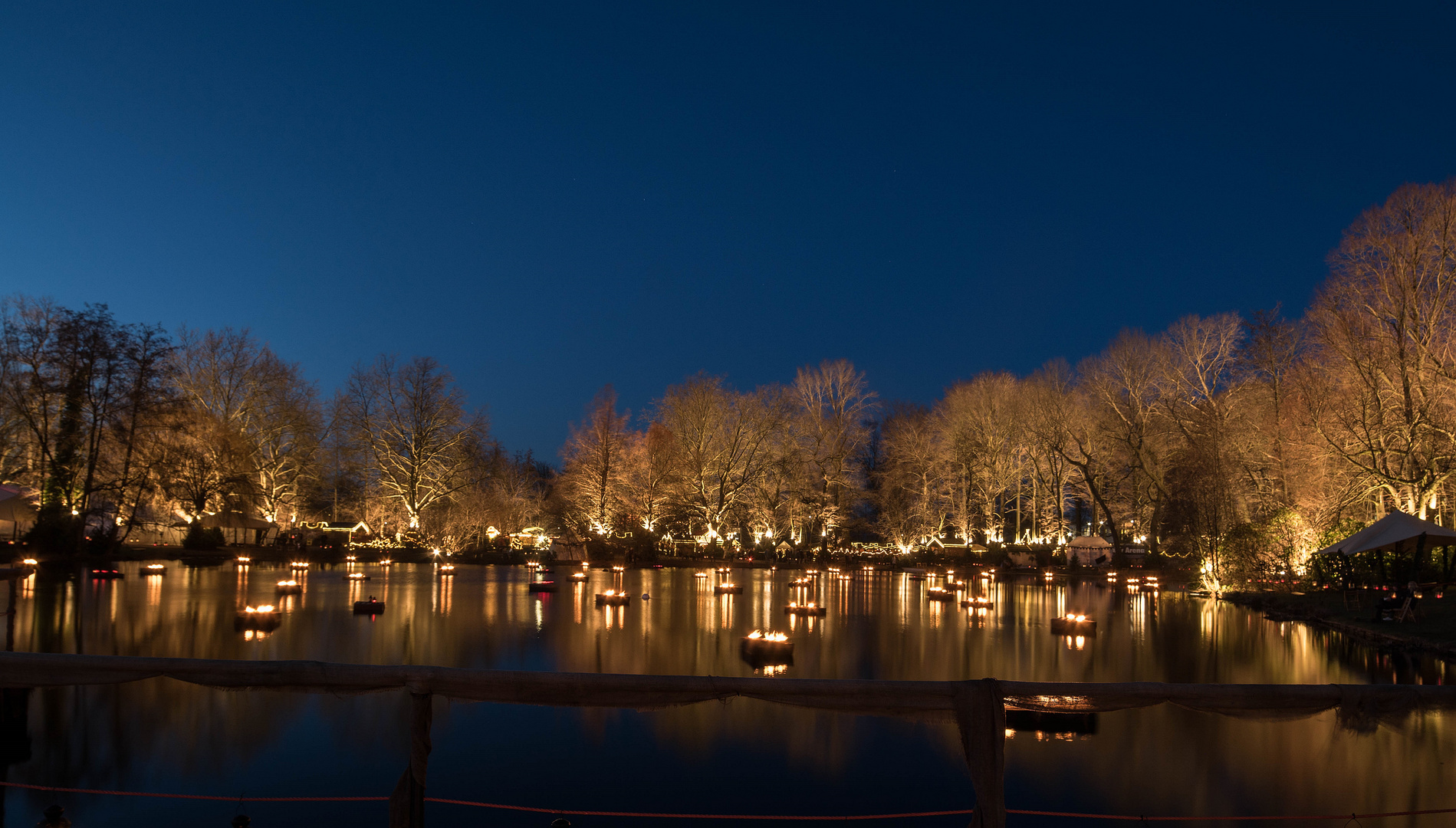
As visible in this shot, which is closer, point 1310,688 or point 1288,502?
point 1310,688

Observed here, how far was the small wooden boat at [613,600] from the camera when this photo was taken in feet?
79.2

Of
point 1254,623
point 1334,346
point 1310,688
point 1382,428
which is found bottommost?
point 1254,623

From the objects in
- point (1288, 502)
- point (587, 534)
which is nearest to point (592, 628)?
point (1288, 502)

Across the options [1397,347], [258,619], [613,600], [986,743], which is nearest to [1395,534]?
[1397,347]

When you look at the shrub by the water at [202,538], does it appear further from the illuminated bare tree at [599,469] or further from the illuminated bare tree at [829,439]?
the illuminated bare tree at [829,439]

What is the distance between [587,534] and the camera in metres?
54.2

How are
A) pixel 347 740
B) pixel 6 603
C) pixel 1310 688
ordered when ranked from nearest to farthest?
1. pixel 1310 688
2. pixel 347 740
3. pixel 6 603

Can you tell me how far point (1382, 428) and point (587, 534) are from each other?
40.5m

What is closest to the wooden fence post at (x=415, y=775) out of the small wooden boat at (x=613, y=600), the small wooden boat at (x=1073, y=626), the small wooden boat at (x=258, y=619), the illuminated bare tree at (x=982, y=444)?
the small wooden boat at (x=258, y=619)

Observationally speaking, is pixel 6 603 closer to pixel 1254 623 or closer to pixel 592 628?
pixel 592 628

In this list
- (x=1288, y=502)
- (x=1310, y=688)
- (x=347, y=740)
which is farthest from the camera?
(x=1288, y=502)

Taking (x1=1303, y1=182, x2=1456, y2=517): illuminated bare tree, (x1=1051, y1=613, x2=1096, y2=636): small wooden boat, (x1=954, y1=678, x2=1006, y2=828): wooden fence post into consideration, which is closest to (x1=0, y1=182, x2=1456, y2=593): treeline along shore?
(x1=1303, y1=182, x2=1456, y2=517): illuminated bare tree

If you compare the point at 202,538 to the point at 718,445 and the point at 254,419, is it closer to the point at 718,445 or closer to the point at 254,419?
the point at 254,419

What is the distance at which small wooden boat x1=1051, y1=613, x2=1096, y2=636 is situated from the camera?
63.9 feet
